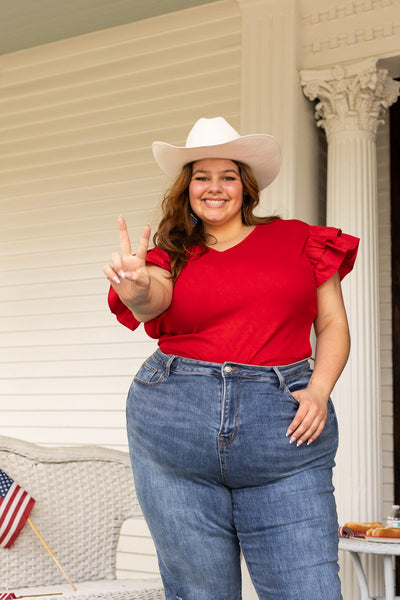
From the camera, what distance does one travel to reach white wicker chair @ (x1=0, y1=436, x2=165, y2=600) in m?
2.76

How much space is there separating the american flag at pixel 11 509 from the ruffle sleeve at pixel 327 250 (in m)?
1.64

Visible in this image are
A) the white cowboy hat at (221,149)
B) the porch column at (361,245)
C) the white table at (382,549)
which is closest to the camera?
the white cowboy hat at (221,149)

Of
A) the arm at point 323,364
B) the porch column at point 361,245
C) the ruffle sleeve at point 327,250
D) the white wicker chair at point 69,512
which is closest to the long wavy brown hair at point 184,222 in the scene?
the ruffle sleeve at point 327,250

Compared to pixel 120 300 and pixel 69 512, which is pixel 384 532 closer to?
pixel 69 512

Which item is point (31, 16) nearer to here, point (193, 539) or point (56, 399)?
point (56, 399)

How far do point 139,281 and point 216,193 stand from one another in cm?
39

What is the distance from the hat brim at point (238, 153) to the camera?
5.97 ft

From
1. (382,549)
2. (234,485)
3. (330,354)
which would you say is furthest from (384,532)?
(234,485)

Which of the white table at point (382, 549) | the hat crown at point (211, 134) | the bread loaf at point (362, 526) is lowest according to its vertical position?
the white table at point (382, 549)

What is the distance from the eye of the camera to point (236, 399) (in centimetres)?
152

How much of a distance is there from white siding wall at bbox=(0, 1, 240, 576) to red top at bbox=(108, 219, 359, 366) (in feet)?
9.50

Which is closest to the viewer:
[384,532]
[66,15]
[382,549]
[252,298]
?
[252,298]

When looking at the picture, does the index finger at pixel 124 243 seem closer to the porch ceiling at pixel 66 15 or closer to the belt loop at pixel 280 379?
the belt loop at pixel 280 379

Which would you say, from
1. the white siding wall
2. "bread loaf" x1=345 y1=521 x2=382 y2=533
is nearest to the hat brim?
"bread loaf" x1=345 y1=521 x2=382 y2=533
